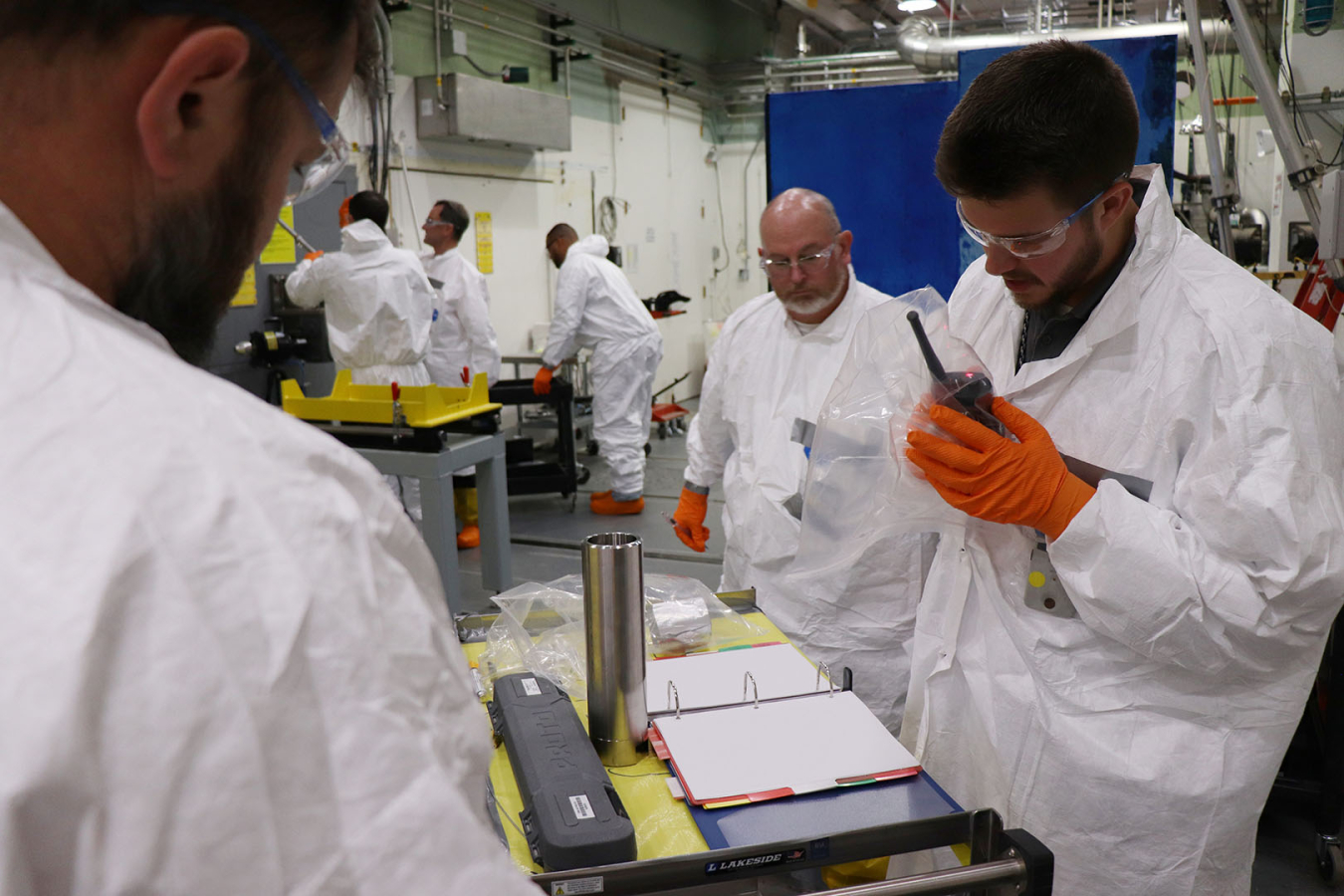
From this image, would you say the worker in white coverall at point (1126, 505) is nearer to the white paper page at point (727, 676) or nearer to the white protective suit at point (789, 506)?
the white paper page at point (727, 676)

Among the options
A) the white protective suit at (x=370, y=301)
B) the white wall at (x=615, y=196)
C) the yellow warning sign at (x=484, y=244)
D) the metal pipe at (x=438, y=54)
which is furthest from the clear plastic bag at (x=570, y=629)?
the yellow warning sign at (x=484, y=244)

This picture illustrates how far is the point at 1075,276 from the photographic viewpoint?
1.23 m

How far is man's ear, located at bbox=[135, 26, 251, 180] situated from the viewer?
412 mm

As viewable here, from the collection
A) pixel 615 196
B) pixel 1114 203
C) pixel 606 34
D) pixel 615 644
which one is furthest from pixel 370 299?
pixel 606 34

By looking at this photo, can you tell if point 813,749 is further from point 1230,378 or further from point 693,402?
point 693,402

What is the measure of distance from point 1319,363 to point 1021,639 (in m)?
0.48

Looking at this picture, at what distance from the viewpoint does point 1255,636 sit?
1093 millimetres

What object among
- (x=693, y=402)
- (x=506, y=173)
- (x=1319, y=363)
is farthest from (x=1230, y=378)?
(x=693, y=402)

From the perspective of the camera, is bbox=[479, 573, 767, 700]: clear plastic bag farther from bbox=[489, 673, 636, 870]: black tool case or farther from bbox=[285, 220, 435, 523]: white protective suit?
bbox=[285, 220, 435, 523]: white protective suit

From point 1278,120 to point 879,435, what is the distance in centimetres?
133

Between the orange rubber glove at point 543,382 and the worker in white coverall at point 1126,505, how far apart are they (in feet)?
12.2

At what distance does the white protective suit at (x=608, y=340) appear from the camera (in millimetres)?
4996

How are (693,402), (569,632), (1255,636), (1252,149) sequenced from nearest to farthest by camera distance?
(1255,636)
(569,632)
(1252,149)
(693,402)

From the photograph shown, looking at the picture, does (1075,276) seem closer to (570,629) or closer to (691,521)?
(570,629)
